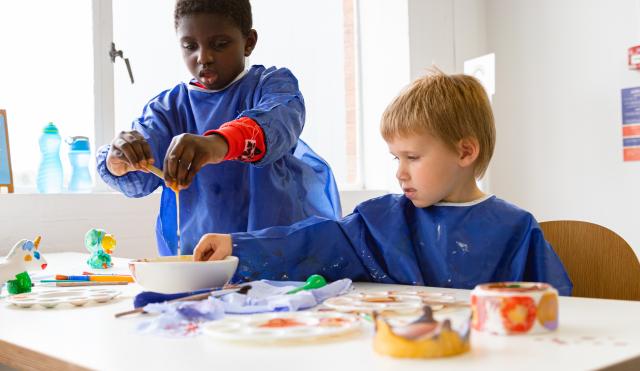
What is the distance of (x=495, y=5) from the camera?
3779 millimetres

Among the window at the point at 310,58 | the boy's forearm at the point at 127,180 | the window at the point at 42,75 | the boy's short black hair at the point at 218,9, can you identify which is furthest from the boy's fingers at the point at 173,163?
the window at the point at 310,58

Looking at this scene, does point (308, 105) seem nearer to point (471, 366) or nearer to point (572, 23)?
point (572, 23)

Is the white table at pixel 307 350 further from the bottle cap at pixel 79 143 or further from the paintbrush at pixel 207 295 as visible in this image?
the bottle cap at pixel 79 143

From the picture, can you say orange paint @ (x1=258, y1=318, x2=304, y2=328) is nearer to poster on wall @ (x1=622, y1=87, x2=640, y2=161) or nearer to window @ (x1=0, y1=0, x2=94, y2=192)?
window @ (x1=0, y1=0, x2=94, y2=192)

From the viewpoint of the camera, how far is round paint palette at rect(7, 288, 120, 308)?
95cm

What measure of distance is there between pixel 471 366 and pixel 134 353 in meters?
0.30

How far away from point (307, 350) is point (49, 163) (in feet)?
6.42

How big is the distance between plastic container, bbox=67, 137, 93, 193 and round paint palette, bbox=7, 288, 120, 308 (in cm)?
138

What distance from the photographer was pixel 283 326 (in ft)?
2.26

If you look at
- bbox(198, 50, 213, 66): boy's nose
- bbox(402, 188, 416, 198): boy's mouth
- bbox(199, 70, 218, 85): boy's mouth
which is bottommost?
bbox(402, 188, 416, 198): boy's mouth

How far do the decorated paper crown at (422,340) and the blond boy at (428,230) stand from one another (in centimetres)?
54

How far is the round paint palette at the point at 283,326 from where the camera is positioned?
643 millimetres

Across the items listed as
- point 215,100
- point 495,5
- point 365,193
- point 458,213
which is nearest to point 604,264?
point 458,213

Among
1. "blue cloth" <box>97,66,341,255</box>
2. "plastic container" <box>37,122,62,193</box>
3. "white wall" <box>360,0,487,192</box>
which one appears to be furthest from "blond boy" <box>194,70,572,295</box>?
"white wall" <box>360,0,487,192</box>
